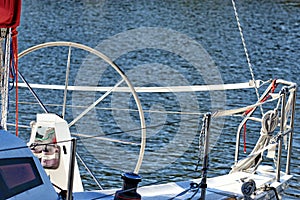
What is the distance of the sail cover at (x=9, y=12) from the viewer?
5.74 metres

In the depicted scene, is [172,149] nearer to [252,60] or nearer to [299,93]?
[299,93]

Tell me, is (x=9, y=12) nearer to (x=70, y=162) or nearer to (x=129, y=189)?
(x=70, y=162)

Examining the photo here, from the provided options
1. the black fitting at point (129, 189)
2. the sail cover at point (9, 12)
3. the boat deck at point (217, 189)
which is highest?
the sail cover at point (9, 12)

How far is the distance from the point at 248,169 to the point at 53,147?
6.91ft


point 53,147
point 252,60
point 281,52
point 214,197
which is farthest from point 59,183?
point 281,52

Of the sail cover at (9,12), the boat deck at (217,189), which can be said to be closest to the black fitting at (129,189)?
the boat deck at (217,189)

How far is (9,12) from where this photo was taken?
227 inches

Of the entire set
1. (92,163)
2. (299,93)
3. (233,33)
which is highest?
(233,33)

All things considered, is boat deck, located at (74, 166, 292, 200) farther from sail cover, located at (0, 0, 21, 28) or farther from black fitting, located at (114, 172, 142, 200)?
sail cover, located at (0, 0, 21, 28)

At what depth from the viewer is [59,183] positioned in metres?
6.83

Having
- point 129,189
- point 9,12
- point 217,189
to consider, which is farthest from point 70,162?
point 217,189

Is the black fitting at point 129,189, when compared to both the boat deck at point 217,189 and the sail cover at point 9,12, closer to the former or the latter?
the boat deck at point 217,189

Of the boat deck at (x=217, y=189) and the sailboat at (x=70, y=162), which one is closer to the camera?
the sailboat at (x=70, y=162)

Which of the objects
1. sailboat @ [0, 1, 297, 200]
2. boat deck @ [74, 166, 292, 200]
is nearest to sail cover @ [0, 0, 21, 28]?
sailboat @ [0, 1, 297, 200]
